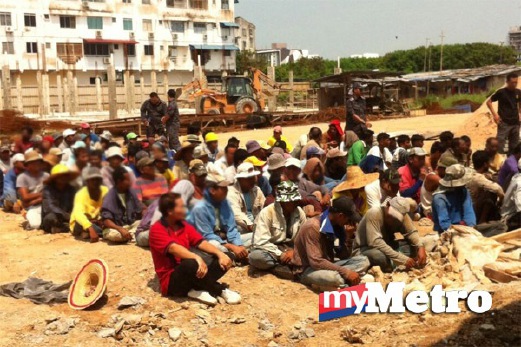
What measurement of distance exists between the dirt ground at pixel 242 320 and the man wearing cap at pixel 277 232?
21 centimetres

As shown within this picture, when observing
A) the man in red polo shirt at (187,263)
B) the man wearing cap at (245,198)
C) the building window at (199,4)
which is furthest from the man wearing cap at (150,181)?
the building window at (199,4)

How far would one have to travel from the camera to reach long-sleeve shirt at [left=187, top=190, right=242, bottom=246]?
20.0 ft

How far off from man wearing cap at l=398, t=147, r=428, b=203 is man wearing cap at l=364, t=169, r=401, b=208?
48.7 inches

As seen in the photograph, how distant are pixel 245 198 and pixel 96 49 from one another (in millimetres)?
47754

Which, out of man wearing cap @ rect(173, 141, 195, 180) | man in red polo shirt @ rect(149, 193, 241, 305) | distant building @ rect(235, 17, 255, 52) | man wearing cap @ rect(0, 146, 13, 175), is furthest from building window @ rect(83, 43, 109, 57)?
man wearing cap @ rect(173, 141, 195, 180)

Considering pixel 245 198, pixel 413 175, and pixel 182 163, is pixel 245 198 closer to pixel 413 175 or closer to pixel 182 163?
pixel 413 175

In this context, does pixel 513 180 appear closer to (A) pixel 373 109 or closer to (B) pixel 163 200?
(B) pixel 163 200

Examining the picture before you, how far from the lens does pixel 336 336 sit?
4.96m

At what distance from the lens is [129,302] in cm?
565

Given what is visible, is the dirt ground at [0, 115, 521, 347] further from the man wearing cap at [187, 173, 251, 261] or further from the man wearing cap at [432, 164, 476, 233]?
the man wearing cap at [432, 164, 476, 233]

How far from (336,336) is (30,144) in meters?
2.79

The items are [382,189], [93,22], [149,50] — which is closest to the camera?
[382,189]

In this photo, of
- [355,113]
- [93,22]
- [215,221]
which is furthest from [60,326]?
[93,22]

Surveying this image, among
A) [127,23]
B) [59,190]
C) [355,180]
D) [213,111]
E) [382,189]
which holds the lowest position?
[382,189]
